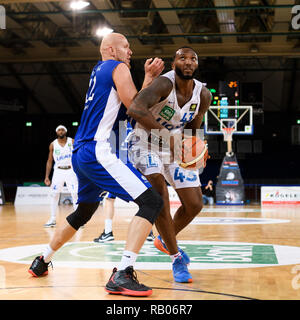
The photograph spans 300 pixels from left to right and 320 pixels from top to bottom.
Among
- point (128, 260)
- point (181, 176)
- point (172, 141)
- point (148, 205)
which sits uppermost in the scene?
point (172, 141)

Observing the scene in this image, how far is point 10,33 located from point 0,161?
38.0 feet

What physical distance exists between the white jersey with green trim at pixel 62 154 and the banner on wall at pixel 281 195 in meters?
9.64

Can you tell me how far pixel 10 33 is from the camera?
1875cm

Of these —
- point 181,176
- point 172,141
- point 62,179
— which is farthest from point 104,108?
point 62,179

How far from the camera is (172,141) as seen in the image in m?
3.88

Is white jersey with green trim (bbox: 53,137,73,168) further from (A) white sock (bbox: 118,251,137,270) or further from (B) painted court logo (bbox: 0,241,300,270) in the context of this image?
(A) white sock (bbox: 118,251,137,270)

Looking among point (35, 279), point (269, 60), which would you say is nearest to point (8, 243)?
point (35, 279)

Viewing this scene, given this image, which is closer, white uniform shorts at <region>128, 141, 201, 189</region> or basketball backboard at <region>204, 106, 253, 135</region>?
white uniform shorts at <region>128, 141, 201, 189</region>

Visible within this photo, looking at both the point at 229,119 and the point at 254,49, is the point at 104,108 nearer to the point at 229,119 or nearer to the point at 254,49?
the point at 229,119

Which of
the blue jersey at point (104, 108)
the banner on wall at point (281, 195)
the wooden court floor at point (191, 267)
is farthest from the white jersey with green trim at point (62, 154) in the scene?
the banner on wall at point (281, 195)

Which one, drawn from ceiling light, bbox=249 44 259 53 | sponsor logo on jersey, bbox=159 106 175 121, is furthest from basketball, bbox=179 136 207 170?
ceiling light, bbox=249 44 259 53

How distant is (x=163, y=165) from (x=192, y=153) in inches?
15.0

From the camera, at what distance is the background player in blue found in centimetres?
341
